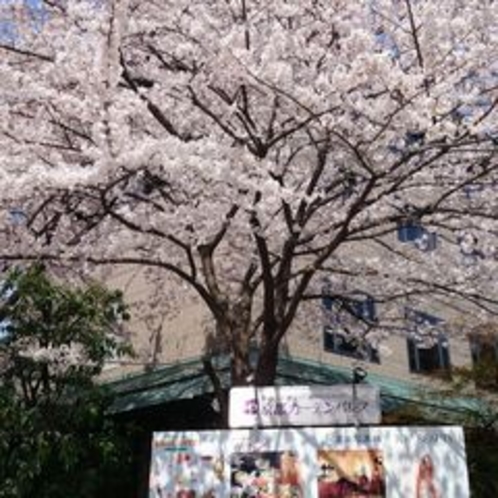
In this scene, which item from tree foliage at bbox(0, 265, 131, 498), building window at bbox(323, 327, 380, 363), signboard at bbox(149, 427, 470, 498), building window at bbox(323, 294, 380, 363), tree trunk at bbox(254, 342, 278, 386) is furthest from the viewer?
building window at bbox(323, 327, 380, 363)

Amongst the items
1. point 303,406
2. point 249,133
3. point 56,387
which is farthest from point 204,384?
point 303,406

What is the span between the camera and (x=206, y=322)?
45.0ft

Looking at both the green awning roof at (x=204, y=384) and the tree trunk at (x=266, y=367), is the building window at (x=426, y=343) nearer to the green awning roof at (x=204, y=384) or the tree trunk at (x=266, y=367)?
the green awning roof at (x=204, y=384)

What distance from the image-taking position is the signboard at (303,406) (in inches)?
271

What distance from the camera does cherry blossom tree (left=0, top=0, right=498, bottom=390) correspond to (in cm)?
765

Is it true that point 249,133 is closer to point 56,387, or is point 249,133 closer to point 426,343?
point 56,387

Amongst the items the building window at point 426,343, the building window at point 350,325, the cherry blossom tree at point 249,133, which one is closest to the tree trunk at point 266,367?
the cherry blossom tree at point 249,133

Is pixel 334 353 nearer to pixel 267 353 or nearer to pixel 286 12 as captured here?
pixel 267 353

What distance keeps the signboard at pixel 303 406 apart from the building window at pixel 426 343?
5.95m

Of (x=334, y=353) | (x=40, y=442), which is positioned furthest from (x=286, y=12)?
(x=334, y=353)

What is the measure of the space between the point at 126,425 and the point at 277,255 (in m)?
3.21

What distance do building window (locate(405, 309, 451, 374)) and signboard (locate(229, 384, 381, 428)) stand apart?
19.5 feet

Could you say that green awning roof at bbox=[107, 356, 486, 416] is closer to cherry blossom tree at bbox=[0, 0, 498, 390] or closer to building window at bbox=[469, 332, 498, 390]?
building window at bbox=[469, 332, 498, 390]

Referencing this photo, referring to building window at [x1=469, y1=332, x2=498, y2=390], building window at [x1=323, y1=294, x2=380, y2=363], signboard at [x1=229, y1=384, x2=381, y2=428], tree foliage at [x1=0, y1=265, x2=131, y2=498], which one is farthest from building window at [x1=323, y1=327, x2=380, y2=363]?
signboard at [x1=229, y1=384, x2=381, y2=428]
